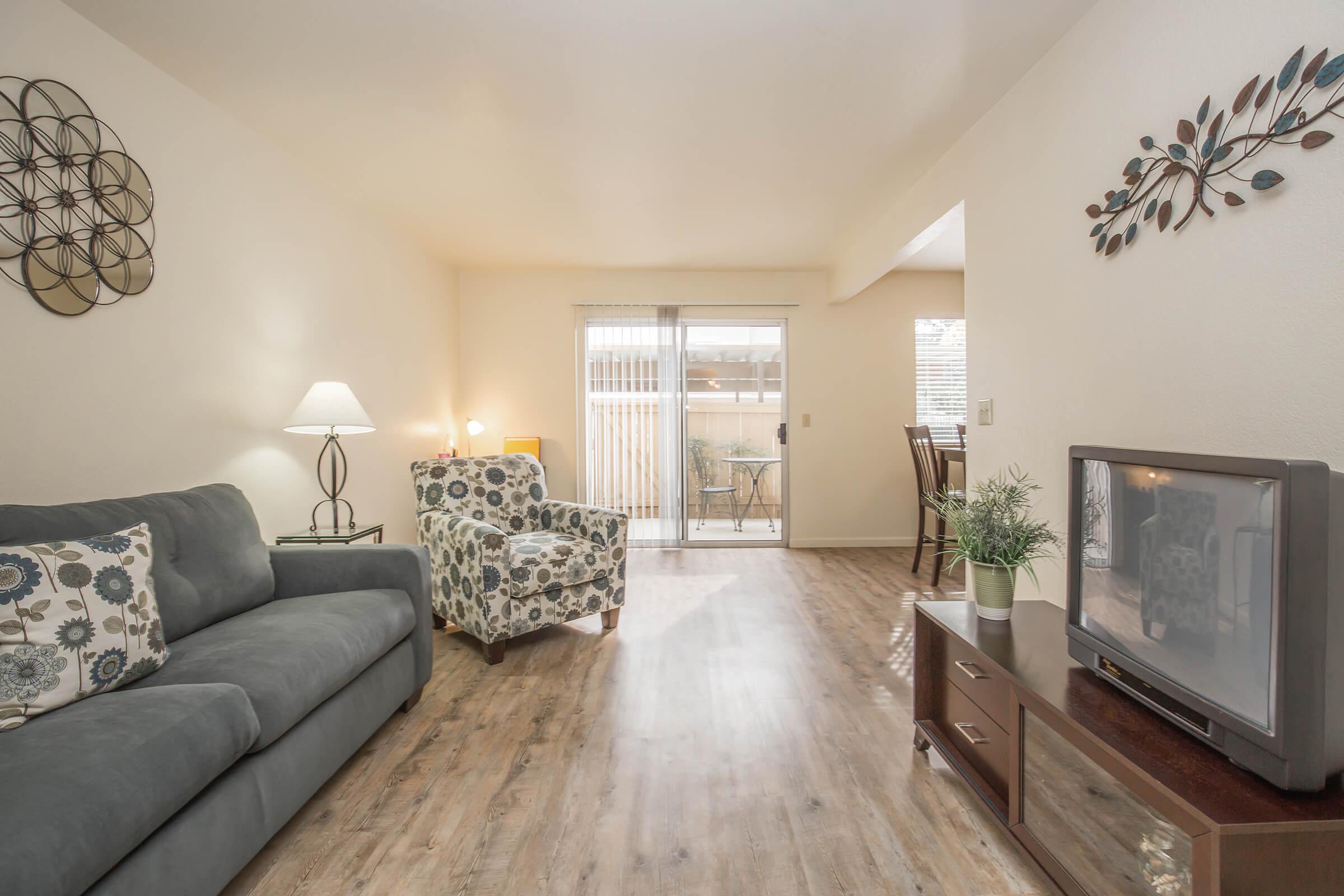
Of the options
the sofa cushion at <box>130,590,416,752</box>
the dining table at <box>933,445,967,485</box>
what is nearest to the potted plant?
the sofa cushion at <box>130,590,416,752</box>

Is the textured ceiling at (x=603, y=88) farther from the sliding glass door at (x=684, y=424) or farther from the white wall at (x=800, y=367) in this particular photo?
the sliding glass door at (x=684, y=424)

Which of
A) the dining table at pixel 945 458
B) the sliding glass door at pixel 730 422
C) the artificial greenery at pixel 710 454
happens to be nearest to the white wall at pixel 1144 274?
the dining table at pixel 945 458

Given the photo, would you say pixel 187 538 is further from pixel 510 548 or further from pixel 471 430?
pixel 471 430

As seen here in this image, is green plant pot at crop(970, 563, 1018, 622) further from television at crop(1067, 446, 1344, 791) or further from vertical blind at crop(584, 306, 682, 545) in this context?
vertical blind at crop(584, 306, 682, 545)

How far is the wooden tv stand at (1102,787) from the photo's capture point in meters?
0.94

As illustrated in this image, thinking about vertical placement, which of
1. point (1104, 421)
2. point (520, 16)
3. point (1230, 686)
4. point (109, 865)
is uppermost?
point (520, 16)

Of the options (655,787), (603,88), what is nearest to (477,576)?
(655,787)

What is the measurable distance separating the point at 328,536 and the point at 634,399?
9.70 feet

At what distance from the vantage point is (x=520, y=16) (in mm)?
1993

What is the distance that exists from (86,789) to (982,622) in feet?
6.91

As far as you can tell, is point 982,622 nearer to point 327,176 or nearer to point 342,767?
point 342,767

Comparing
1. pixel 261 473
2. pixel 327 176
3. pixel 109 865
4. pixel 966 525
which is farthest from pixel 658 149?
pixel 109 865

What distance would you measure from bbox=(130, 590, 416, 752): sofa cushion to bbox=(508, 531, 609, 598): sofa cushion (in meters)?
0.67

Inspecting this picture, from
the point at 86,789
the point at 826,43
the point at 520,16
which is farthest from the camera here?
the point at 826,43
